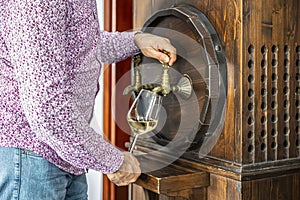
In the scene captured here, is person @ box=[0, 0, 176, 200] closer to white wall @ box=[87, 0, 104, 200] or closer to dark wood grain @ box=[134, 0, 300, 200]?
dark wood grain @ box=[134, 0, 300, 200]

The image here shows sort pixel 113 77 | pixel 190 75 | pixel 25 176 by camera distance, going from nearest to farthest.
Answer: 1. pixel 25 176
2. pixel 190 75
3. pixel 113 77

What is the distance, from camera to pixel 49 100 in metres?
0.89

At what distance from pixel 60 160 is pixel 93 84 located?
194 mm

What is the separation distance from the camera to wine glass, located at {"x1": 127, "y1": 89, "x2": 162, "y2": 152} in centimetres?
122

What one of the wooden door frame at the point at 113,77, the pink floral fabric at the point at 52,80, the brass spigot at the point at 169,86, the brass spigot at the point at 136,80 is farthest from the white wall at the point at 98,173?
the pink floral fabric at the point at 52,80

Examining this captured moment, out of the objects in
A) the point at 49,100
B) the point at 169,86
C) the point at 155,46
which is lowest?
the point at 49,100

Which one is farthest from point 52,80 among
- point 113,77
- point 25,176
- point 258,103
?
point 113,77

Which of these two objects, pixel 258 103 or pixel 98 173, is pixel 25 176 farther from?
pixel 98 173

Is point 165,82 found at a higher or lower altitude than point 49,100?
higher

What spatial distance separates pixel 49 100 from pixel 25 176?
0.23 meters

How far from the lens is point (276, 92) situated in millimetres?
1146

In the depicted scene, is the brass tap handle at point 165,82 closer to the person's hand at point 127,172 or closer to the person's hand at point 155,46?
the person's hand at point 155,46

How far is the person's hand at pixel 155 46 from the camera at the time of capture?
47.5 inches

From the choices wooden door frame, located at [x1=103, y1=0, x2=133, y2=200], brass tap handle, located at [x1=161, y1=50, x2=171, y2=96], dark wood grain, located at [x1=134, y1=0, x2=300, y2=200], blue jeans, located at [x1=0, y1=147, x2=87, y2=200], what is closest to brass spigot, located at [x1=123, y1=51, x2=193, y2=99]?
brass tap handle, located at [x1=161, y1=50, x2=171, y2=96]
